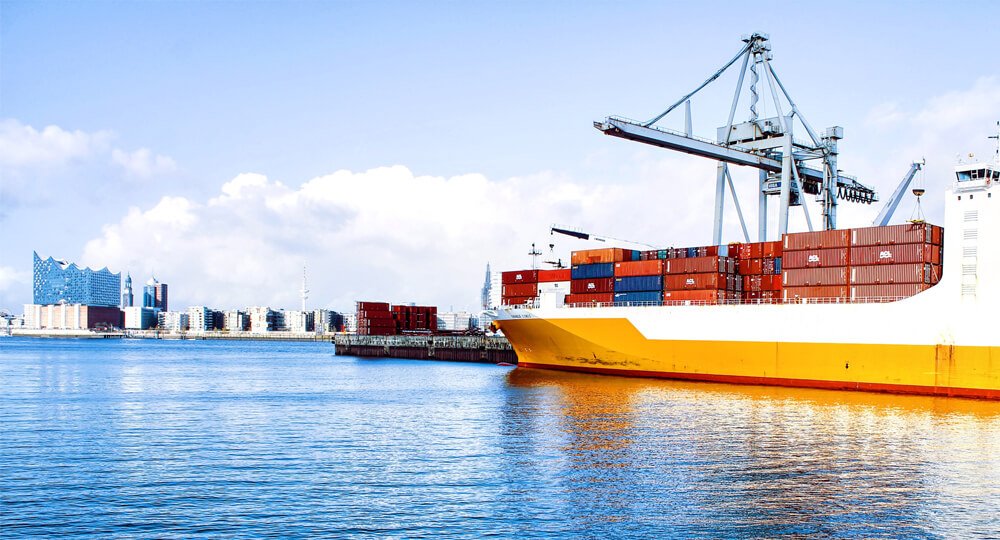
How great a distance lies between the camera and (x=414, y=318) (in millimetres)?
126188

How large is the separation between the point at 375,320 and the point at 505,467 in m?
99.9

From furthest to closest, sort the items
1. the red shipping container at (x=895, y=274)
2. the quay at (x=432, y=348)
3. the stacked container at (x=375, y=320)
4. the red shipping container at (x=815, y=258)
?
the stacked container at (x=375, y=320), the quay at (x=432, y=348), the red shipping container at (x=815, y=258), the red shipping container at (x=895, y=274)

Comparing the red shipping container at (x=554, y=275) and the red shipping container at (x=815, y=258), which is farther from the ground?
the red shipping container at (x=815, y=258)

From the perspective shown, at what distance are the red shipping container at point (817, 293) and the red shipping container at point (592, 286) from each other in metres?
11.8

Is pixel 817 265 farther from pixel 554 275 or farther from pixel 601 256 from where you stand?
pixel 554 275

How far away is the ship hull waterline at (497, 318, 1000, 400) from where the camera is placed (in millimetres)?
36188

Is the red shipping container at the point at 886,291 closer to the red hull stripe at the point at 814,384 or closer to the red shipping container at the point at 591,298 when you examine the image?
the red hull stripe at the point at 814,384

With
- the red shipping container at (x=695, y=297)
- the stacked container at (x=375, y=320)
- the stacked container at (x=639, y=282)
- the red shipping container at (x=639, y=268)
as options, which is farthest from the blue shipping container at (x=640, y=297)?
the stacked container at (x=375, y=320)

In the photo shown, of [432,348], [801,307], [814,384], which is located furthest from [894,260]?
[432,348]

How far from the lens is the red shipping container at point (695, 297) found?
4472 cm

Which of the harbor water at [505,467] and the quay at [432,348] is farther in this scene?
the quay at [432,348]

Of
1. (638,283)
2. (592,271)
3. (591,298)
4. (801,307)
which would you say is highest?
(592,271)

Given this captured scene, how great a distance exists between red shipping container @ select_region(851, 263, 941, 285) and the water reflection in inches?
231

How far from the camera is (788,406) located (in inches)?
1315
